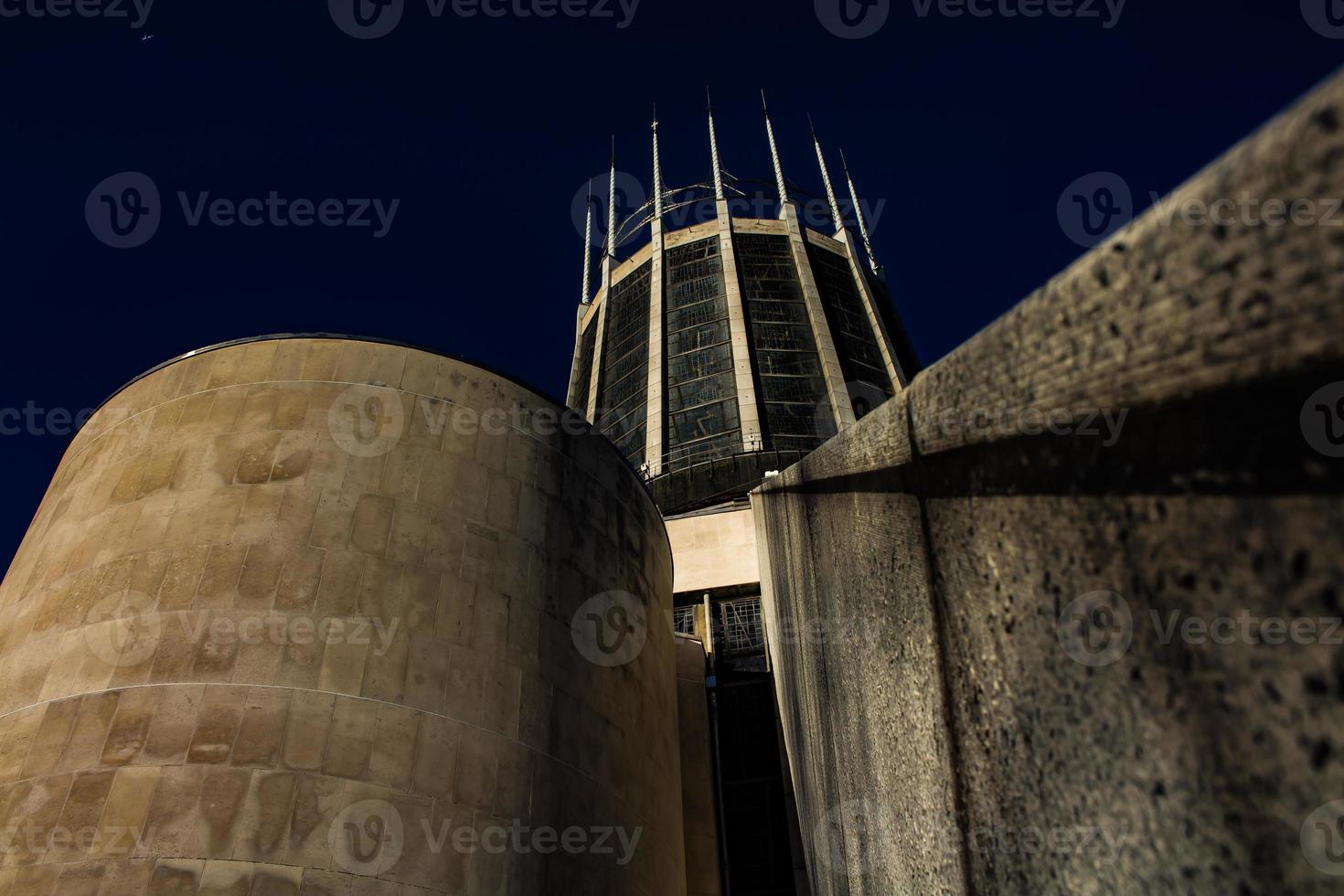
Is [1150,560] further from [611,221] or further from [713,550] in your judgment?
[611,221]

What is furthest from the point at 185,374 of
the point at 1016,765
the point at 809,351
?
the point at 809,351

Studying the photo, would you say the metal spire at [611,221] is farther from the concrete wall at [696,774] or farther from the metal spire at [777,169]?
the concrete wall at [696,774]

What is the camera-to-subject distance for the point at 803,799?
834 centimetres

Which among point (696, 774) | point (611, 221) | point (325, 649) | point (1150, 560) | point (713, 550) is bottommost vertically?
point (696, 774)

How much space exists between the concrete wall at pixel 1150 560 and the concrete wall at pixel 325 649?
6253mm

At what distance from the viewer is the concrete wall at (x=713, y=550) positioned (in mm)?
18719

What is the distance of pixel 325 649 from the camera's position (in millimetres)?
8102

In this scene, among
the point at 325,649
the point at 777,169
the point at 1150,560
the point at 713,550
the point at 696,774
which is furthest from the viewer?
the point at 777,169

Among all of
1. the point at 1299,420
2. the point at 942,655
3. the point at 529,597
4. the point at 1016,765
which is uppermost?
the point at 529,597

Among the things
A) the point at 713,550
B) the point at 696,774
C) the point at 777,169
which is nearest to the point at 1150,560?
the point at 696,774

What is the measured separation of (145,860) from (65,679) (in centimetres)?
230

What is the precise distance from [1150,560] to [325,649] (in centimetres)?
802

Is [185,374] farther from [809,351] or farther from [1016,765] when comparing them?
[809,351]

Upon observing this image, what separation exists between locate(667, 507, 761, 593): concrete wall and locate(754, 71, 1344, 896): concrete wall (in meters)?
16.0
